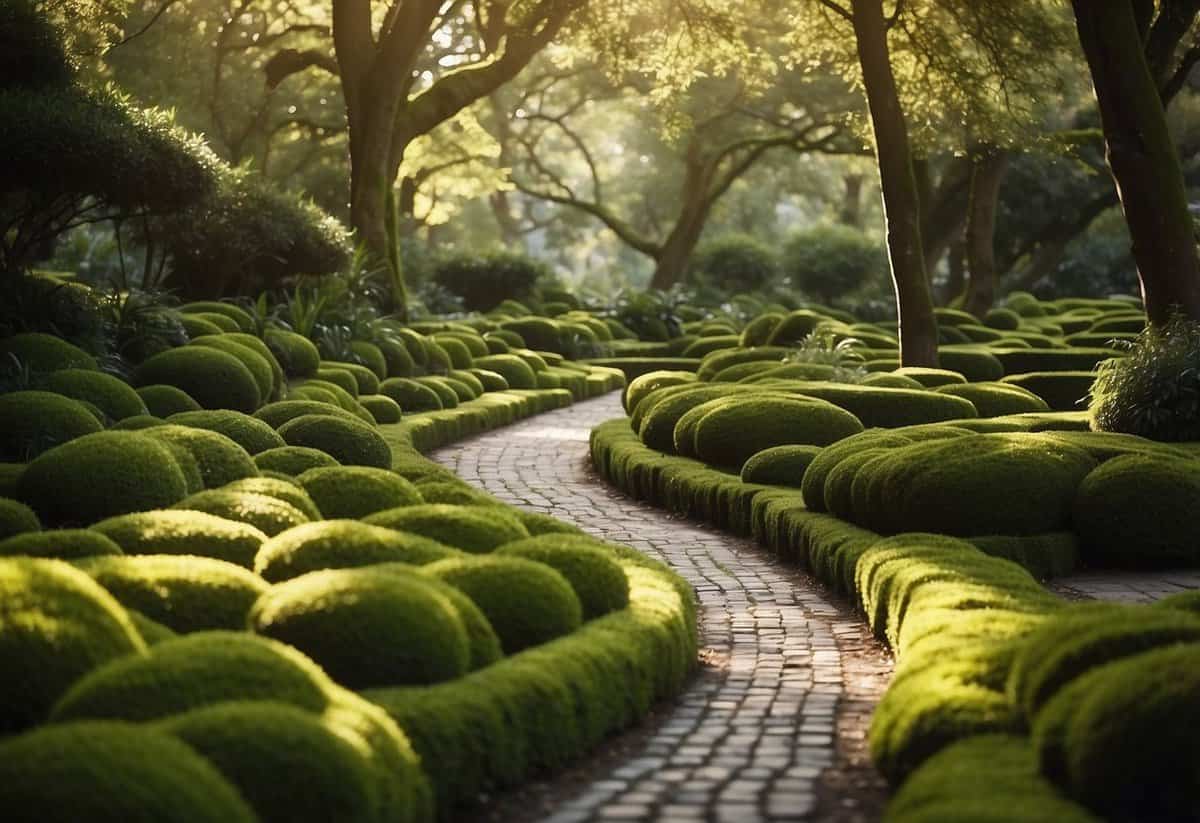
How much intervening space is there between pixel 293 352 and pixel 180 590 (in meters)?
12.8

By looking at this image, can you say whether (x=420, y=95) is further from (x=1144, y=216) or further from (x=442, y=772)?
(x=442, y=772)

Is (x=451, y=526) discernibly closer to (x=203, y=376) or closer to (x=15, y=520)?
(x=15, y=520)

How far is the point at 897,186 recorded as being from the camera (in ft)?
61.3

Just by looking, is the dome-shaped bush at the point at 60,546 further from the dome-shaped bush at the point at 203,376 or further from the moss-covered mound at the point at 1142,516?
the dome-shaped bush at the point at 203,376

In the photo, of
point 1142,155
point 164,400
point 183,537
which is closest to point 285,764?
point 183,537

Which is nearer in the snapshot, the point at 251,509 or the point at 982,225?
the point at 251,509

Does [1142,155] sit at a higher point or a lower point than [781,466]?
higher

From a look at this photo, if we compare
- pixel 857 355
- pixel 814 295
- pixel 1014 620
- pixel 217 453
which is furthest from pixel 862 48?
pixel 814 295

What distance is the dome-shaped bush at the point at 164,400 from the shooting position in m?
13.0

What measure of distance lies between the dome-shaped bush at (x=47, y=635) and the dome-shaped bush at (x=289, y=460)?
16.1 ft

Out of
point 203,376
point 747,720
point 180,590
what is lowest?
point 747,720

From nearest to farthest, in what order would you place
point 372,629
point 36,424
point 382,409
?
point 372,629 < point 36,424 < point 382,409

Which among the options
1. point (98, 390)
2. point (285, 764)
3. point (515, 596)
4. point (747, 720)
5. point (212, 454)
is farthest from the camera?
point (98, 390)

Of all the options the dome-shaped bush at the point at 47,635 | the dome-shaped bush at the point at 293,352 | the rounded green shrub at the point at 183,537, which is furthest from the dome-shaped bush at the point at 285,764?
the dome-shaped bush at the point at 293,352
